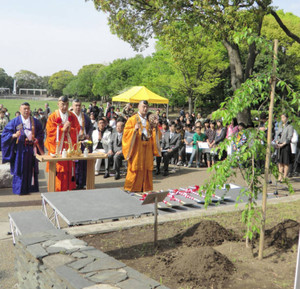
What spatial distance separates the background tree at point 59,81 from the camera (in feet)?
513

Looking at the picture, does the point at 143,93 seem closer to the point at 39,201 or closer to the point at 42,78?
the point at 39,201

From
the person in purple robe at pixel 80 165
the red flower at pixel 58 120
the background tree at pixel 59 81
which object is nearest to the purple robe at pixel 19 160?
the red flower at pixel 58 120

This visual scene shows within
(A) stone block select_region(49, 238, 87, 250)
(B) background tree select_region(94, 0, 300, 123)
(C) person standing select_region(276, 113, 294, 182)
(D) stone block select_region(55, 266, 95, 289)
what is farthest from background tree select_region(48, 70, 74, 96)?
(D) stone block select_region(55, 266, 95, 289)

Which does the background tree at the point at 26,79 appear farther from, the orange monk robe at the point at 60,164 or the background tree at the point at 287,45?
the orange monk robe at the point at 60,164

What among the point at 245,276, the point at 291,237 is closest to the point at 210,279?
the point at 245,276

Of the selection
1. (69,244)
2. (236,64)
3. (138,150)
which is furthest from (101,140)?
(69,244)

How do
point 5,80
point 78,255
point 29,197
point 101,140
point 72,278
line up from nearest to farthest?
point 72,278 → point 78,255 → point 29,197 → point 101,140 → point 5,80

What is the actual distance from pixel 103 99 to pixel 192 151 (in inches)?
3306

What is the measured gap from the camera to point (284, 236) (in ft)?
16.2

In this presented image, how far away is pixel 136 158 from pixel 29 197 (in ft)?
8.65

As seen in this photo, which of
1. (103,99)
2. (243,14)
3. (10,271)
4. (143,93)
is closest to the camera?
(10,271)

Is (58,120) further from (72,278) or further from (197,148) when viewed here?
(72,278)

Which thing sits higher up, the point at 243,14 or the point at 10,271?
the point at 243,14

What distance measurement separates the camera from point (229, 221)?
20.0 feet
